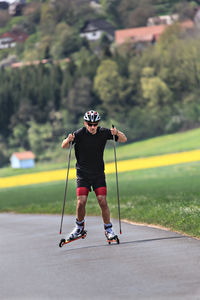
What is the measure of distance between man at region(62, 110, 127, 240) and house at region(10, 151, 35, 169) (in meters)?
81.5

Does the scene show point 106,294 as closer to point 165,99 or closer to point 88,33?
point 165,99

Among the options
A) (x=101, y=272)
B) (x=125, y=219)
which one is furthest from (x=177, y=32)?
(x=101, y=272)

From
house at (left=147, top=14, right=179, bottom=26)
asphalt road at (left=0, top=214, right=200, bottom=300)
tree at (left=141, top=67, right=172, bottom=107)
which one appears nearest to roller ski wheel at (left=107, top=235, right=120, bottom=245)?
asphalt road at (left=0, top=214, right=200, bottom=300)

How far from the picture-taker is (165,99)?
107 m

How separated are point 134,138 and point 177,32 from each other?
4594 centimetres

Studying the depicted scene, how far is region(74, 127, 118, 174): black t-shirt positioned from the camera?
41.6ft

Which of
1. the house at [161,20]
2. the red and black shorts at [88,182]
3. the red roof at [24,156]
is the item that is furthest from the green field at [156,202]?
the house at [161,20]

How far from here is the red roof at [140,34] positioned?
163 meters

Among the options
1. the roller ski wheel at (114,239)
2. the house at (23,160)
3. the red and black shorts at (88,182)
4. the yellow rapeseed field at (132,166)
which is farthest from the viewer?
the house at (23,160)

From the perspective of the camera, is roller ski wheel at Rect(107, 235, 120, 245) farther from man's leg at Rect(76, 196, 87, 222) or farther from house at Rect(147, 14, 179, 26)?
house at Rect(147, 14, 179, 26)

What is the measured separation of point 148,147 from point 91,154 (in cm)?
7704

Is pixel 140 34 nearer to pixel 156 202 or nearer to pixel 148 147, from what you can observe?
pixel 148 147

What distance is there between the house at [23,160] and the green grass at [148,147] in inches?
79.9

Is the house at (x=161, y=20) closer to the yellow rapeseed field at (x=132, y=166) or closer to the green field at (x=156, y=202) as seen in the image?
the yellow rapeseed field at (x=132, y=166)
